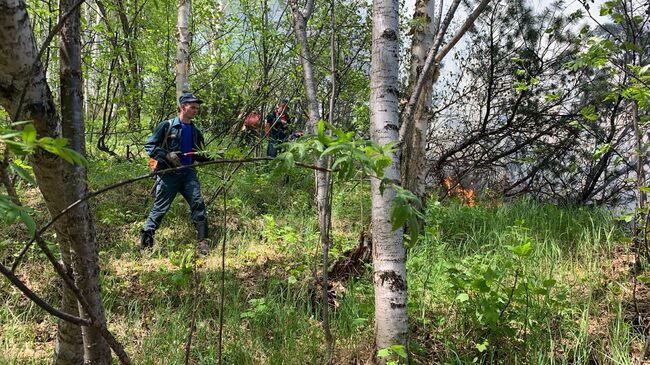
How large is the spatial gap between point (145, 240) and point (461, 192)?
5604 mm

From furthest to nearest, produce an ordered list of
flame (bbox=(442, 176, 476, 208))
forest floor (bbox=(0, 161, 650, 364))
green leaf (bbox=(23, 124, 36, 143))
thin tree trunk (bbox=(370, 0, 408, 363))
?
flame (bbox=(442, 176, 476, 208)) < forest floor (bbox=(0, 161, 650, 364)) < thin tree trunk (bbox=(370, 0, 408, 363)) < green leaf (bbox=(23, 124, 36, 143))

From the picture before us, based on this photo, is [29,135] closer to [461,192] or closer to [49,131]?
[49,131]

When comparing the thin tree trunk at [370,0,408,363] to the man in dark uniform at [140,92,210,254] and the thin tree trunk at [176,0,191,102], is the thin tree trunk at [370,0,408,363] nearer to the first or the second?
the man in dark uniform at [140,92,210,254]

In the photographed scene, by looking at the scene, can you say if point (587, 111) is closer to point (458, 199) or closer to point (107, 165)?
point (458, 199)

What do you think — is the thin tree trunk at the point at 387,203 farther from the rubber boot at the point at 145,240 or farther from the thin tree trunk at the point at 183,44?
the thin tree trunk at the point at 183,44

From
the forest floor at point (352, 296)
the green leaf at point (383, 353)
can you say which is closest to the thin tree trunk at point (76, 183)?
the forest floor at point (352, 296)

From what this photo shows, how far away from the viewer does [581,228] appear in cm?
465

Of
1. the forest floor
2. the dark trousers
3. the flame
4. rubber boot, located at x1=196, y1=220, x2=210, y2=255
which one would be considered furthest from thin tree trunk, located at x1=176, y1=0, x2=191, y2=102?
the flame

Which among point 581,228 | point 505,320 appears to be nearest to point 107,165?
point 505,320

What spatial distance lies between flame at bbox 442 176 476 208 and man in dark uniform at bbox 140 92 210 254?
437 centimetres

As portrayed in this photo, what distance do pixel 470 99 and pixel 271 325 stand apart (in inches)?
239

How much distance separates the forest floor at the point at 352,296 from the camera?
2.58 metres

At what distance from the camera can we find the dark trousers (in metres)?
4.61

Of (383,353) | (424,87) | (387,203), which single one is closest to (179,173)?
(424,87)
